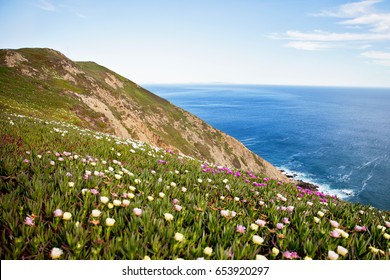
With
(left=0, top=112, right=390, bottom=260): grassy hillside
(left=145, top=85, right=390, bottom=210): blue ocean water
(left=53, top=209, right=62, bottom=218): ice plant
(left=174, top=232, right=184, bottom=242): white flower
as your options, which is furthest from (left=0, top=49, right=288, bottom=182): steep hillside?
(left=174, top=232, right=184, bottom=242): white flower

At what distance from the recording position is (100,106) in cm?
4641

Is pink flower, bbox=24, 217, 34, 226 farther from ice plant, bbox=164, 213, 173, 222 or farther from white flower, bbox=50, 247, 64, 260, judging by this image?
ice plant, bbox=164, 213, 173, 222

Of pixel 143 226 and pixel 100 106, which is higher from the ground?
pixel 100 106

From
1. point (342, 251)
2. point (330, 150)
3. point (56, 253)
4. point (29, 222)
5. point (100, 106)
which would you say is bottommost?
point (330, 150)

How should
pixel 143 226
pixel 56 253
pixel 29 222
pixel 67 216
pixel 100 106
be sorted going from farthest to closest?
pixel 100 106 → pixel 143 226 → pixel 67 216 → pixel 29 222 → pixel 56 253

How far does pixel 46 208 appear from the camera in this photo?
3.44 m

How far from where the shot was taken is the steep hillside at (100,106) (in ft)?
111

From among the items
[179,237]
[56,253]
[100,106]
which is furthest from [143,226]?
[100,106]

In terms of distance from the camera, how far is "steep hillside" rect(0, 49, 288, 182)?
3397 centimetres

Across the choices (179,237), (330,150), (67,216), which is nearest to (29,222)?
(67,216)

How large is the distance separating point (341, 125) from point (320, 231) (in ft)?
526

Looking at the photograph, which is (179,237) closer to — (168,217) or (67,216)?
(168,217)

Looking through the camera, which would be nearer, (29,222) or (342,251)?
(29,222)

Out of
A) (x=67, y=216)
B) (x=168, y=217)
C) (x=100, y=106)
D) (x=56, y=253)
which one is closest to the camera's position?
(x=56, y=253)
